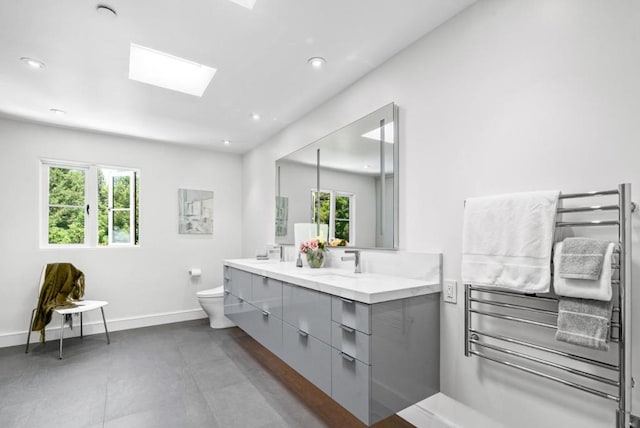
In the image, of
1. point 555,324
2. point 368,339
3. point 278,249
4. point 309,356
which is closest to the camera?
point 555,324

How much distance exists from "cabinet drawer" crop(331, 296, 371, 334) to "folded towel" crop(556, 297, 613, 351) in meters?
0.74

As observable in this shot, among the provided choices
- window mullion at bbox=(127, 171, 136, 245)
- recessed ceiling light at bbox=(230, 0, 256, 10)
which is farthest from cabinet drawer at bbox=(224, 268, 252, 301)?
recessed ceiling light at bbox=(230, 0, 256, 10)

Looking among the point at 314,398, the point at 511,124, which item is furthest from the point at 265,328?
the point at 511,124

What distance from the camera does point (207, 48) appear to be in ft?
6.72

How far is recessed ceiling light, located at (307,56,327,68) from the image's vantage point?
2.15m

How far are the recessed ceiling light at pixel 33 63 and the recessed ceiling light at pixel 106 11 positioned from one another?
91cm

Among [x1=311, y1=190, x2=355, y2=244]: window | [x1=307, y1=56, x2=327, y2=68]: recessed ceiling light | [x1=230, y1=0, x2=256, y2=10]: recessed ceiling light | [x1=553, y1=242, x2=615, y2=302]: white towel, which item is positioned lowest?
[x1=553, y1=242, x2=615, y2=302]: white towel

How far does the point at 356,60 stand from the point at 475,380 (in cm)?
206

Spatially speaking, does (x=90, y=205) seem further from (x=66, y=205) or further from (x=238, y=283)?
(x=238, y=283)

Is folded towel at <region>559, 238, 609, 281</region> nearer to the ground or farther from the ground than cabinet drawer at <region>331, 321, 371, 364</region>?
farther from the ground

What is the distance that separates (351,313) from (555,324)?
868 mm

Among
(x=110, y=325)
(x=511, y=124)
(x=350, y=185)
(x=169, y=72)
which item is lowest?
(x=110, y=325)

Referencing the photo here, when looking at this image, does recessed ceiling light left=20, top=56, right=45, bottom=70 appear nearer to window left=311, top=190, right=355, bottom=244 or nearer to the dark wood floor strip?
window left=311, top=190, right=355, bottom=244

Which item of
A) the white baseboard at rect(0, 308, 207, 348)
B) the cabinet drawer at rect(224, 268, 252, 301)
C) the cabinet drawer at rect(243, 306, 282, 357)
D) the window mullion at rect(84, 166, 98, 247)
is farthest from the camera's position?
the window mullion at rect(84, 166, 98, 247)
